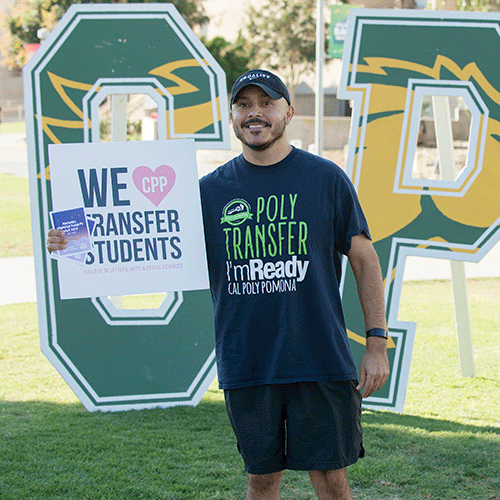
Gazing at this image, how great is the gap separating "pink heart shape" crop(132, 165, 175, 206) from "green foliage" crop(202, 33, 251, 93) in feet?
105

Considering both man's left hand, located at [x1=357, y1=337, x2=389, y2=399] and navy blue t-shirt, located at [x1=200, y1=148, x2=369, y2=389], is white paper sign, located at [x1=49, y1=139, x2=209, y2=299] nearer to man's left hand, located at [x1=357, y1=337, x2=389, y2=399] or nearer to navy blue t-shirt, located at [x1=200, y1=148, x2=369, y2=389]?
navy blue t-shirt, located at [x1=200, y1=148, x2=369, y2=389]

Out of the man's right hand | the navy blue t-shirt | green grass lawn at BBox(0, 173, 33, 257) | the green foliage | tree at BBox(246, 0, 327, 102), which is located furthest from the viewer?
the green foliage

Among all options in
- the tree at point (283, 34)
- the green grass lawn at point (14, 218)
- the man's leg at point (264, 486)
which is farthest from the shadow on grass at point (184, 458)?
the tree at point (283, 34)

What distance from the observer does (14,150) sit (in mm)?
28703

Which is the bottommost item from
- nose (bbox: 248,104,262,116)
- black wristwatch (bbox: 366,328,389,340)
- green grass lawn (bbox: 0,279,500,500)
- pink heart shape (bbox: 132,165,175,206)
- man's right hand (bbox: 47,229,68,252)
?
green grass lawn (bbox: 0,279,500,500)

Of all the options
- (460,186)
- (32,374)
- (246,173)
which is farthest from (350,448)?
(32,374)

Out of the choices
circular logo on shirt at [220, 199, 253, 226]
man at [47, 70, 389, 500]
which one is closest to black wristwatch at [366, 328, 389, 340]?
man at [47, 70, 389, 500]

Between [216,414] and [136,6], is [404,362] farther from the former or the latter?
[136,6]

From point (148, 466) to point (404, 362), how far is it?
1.91m

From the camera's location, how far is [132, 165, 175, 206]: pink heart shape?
3320 millimetres

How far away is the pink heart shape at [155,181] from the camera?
3.32 m

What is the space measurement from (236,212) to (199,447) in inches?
83.4

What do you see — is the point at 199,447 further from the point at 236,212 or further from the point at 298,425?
the point at 236,212

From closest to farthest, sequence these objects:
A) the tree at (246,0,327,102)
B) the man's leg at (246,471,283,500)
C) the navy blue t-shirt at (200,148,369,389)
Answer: the navy blue t-shirt at (200,148,369,389), the man's leg at (246,471,283,500), the tree at (246,0,327,102)
